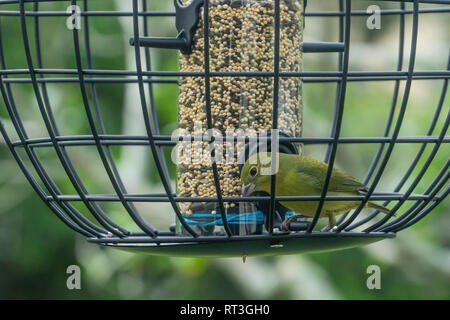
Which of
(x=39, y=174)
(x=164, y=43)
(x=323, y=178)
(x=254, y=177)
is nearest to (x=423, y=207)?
(x=323, y=178)

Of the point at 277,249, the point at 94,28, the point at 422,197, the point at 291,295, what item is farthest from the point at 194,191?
the point at 94,28

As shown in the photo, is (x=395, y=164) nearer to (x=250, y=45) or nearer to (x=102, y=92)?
(x=102, y=92)

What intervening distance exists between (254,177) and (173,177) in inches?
124

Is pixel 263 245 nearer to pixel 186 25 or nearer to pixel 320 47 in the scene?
pixel 186 25

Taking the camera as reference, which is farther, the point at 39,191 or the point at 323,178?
the point at 323,178

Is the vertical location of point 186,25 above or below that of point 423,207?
above

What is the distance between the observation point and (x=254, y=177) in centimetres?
284

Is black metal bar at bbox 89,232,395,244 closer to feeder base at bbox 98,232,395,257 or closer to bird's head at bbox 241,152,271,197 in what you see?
feeder base at bbox 98,232,395,257

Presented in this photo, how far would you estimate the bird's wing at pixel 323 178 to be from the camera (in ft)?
10.1

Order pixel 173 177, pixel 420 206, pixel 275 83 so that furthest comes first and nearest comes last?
pixel 173 177, pixel 420 206, pixel 275 83

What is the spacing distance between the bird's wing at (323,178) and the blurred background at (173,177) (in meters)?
2.77

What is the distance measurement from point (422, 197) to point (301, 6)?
1.08 metres

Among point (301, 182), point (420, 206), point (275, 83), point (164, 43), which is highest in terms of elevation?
point (164, 43)

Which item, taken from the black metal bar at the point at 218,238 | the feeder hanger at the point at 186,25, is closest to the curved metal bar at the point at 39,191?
the black metal bar at the point at 218,238
